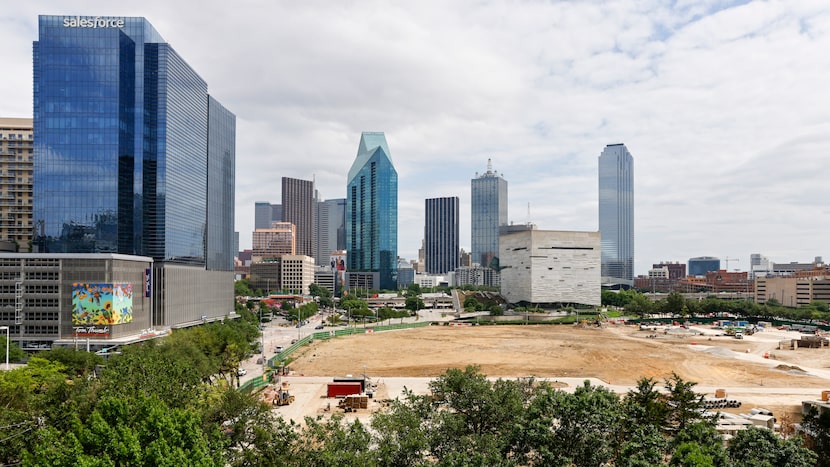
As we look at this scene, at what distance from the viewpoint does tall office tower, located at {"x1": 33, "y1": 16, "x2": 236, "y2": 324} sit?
95.4 m

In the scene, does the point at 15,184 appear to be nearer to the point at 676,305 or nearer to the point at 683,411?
the point at 683,411

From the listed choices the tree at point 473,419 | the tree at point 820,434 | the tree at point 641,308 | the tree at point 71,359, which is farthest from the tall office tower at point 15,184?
the tree at point 641,308

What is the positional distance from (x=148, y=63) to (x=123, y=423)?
95913mm

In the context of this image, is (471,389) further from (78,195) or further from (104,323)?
(78,195)

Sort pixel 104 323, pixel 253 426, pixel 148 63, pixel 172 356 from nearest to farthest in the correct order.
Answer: pixel 253 426 < pixel 172 356 < pixel 104 323 < pixel 148 63

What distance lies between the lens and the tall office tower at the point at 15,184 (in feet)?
384

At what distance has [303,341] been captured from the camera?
114375mm

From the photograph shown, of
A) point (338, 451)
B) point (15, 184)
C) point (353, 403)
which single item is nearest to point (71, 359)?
point (353, 403)

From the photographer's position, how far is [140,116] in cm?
10181

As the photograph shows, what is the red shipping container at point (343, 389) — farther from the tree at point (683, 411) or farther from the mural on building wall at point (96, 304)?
the mural on building wall at point (96, 304)

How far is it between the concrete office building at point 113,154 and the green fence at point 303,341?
2477cm

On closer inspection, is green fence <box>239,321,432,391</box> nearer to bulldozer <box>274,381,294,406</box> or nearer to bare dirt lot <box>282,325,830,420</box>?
bare dirt lot <box>282,325,830,420</box>

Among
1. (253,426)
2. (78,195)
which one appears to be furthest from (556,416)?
(78,195)

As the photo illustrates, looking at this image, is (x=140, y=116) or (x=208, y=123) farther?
(x=208, y=123)
